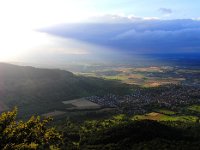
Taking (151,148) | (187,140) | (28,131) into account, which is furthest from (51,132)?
(187,140)

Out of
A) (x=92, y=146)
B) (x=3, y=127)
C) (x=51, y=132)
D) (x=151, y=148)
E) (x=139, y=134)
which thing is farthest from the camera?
(x=139, y=134)

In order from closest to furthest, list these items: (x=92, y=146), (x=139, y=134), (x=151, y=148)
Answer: (x=151, y=148) < (x=92, y=146) < (x=139, y=134)

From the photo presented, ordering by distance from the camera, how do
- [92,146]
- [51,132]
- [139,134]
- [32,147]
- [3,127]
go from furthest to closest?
[139,134] < [92,146] < [51,132] < [3,127] < [32,147]

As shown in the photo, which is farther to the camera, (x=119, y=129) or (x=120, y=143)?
(x=119, y=129)

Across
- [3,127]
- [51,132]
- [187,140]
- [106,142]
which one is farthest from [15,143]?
[187,140]

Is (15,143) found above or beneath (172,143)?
above

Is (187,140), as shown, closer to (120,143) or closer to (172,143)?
(172,143)

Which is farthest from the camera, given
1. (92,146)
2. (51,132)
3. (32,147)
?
(92,146)

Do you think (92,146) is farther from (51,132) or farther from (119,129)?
(51,132)

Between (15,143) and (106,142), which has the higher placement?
(15,143)
